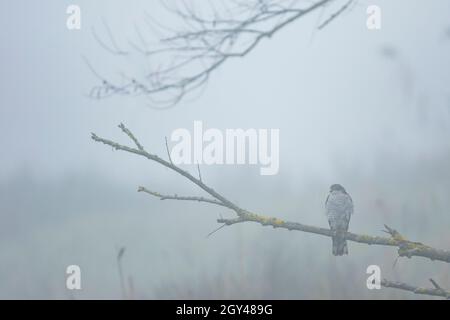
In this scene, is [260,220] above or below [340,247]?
above

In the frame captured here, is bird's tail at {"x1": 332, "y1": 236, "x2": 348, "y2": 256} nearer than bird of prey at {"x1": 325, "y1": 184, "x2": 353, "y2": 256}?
Yes

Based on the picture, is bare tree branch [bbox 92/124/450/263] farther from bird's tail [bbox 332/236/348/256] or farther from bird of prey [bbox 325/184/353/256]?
bird of prey [bbox 325/184/353/256]

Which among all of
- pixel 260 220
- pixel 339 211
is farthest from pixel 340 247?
pixel 260 220

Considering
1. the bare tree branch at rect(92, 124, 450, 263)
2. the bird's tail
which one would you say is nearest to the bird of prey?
the bird's tail

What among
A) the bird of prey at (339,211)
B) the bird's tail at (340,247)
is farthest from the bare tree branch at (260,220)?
the bird of prey at (339,211)

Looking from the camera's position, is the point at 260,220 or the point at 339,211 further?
the point at 339,211

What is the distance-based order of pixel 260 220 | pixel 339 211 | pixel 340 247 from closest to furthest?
pixel 260 220
pixel 340 247
pixel 339 211

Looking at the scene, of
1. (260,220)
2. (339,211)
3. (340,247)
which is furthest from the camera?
(339,211)

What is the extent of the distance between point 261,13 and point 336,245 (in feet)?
4.36

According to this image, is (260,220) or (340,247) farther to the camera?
(340,247)

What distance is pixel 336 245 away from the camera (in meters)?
2.71

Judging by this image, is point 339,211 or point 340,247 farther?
point 339,211

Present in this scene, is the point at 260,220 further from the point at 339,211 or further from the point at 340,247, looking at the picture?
the point at 339,211
